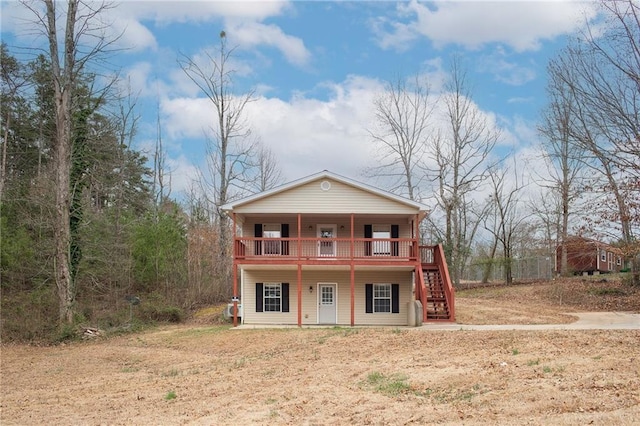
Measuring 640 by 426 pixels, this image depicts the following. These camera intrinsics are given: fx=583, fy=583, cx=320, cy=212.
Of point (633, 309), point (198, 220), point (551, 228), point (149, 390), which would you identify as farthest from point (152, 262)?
point (551, 228)

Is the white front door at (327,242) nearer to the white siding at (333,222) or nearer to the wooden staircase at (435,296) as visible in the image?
the white siding at (333,222)

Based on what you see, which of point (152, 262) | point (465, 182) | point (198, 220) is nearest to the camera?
point (152, 262)

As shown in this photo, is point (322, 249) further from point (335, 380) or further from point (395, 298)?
point (335, 380)

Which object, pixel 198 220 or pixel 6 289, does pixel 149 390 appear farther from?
pixel 198 220

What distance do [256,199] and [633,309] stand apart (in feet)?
56.8

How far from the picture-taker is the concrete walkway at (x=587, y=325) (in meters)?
19.0

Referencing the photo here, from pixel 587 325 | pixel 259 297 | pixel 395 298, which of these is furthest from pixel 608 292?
pixel 259 297

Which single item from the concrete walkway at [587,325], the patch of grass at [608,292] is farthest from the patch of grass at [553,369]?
the patch of grass at [608,292]

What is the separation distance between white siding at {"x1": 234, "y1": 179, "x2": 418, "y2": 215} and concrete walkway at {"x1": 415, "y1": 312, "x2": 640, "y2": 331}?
508 cm

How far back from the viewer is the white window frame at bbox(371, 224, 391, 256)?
24.7m

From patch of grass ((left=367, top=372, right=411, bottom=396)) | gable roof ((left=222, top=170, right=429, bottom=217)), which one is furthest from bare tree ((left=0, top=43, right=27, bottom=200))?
patch of grass ((left=367, top=372, right=411, bottom=396))

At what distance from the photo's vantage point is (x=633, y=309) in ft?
84.8

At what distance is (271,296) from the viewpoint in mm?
25031

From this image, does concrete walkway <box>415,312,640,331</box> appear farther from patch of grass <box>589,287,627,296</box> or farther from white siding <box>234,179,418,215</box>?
white siding <box>234,179,418,215</box>
